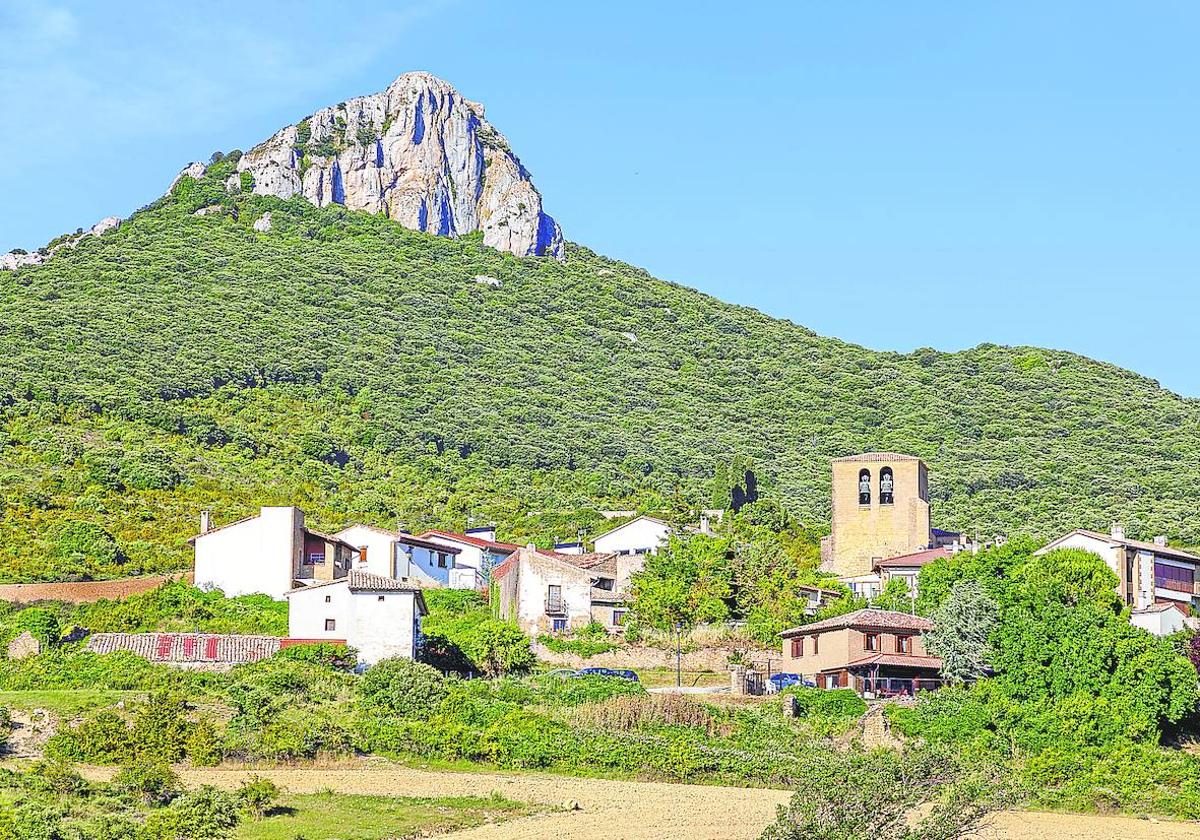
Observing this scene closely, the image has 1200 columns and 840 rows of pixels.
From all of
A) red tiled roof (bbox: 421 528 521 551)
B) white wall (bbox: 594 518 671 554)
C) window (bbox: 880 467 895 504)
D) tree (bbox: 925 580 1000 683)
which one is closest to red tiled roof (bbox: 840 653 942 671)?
tree (bbox: 925 580 1000 683)

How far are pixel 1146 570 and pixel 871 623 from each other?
19.7 m

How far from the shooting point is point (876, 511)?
318 ft

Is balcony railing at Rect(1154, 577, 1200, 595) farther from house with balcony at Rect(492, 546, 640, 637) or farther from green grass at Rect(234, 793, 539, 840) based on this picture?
green grass at Rect(234, 793, 539, 840)

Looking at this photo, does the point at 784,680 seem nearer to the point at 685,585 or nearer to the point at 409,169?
the point at 685,585

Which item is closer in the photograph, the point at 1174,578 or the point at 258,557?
the point at 258,557

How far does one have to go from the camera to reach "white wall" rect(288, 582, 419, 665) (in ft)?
224

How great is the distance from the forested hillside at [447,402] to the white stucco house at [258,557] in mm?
7492

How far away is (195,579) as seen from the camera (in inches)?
3169

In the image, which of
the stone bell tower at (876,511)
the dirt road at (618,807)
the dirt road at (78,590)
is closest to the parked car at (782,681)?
the dirt road at (618,807)

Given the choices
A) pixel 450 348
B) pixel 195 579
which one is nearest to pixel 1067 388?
pixel 450 348

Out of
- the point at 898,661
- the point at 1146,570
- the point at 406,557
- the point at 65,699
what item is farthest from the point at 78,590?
the point at 1146,570

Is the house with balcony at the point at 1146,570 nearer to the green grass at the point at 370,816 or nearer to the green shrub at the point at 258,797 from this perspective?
the green grass at the point at 370,816

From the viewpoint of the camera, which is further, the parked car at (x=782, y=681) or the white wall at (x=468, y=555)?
the white wall at (x=468, y=555)

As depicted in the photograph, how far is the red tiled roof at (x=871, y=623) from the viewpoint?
6875 centimetres
